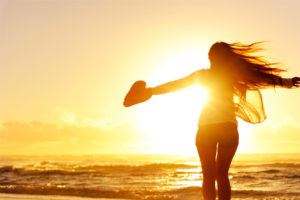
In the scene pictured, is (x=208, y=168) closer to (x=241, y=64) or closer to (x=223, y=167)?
(x=223, y=167)

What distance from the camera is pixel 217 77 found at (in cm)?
369

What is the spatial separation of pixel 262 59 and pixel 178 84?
861 millimetres

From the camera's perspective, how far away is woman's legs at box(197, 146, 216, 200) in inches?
141

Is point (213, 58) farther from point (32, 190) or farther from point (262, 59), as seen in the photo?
point (32, 190)

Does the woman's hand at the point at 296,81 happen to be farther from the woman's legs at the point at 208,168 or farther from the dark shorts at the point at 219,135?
the woman's legs at the point at 208,168

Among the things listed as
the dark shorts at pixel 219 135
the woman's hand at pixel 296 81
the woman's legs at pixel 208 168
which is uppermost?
the woman's hand at pixel 296 81

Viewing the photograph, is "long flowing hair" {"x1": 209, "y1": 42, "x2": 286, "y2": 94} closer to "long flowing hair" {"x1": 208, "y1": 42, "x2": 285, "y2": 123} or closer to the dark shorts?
"long flowing hair" {"x1": 208, "y1": 42, "x2": 285, "y2": 123}

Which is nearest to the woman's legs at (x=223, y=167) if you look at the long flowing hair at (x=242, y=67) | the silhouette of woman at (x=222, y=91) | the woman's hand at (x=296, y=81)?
the silhouette of woman at (x=222, y=91)

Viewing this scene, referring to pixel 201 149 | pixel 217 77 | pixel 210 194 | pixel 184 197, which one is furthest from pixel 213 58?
pixel 184 197

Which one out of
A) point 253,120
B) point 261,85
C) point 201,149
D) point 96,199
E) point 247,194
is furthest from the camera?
point 247,194

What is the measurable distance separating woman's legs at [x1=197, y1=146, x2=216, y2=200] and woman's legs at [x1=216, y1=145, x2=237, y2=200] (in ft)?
0.16

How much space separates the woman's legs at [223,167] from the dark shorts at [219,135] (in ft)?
0.21

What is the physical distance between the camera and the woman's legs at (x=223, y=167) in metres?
3.57

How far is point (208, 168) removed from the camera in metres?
3.66
